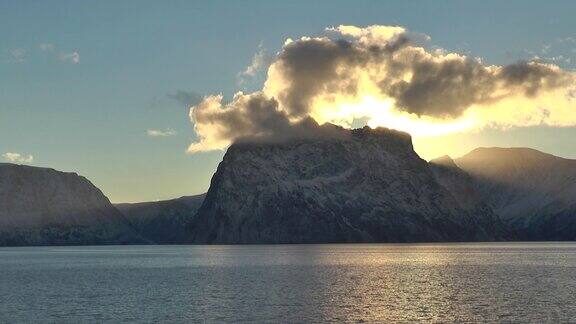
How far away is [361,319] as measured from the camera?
8388 cm

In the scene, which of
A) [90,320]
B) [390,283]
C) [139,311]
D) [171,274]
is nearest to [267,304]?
[139,311]

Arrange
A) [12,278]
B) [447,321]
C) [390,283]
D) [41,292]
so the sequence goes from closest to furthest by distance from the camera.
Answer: [447,321] → [41,292] → [390,283] → [12,278]

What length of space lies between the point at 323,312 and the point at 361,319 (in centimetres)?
724

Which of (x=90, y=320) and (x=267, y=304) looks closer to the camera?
(x=90, y=320)

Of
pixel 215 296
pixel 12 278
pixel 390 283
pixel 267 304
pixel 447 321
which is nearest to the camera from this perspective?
pixel 447 321

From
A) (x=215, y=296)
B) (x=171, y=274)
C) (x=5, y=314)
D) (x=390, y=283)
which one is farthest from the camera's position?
(x=171, y=274)

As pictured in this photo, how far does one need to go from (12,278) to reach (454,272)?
300ft

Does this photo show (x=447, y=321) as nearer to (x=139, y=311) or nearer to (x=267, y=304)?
(x=267, y=304)

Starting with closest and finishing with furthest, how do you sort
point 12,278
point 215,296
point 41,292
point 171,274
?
point 215,296, point 41,292, point 12,278, point 171,274

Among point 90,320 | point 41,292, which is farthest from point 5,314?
point 41,292

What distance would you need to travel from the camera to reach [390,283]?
13288 centimetres

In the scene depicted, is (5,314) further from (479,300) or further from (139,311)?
(479,300)

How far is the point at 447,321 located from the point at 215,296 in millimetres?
39445

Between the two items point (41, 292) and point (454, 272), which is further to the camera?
point (454, 272)
